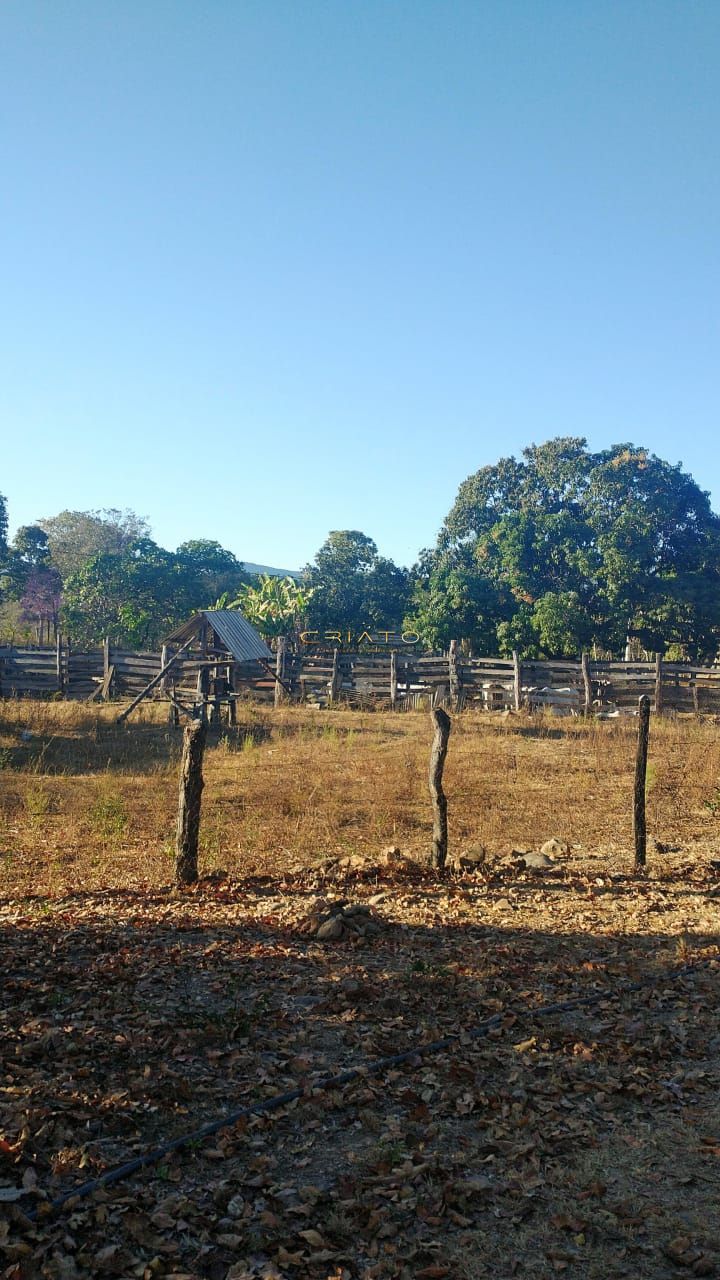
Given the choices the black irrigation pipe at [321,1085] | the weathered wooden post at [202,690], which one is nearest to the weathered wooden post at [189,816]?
the black irrigation pipe at [321,1085]

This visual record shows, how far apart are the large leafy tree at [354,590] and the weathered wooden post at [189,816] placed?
30281mm

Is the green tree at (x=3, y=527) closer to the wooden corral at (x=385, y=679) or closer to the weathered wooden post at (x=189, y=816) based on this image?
the wooden corral at (x=385, y=679)

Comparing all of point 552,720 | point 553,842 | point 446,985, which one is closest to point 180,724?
point 552,720

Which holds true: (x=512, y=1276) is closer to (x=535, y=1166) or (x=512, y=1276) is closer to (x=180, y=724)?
(x=535, y=1166)

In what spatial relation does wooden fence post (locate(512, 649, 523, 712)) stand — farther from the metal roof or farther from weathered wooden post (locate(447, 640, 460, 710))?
the metal roof

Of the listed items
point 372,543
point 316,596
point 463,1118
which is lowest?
point 463,1118

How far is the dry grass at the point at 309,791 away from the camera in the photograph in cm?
1126

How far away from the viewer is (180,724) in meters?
23.5

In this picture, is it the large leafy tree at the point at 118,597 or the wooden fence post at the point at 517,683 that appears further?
the large leafy tree at the point at 118,597

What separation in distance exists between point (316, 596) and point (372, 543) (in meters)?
8.86

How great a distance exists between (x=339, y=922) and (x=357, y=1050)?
2.13 meters

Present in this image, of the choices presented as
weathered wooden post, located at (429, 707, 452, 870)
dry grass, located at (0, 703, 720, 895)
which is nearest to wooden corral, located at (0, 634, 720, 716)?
dry grass, located at (0, 703, 720, 895)

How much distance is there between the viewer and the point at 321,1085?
210 inches

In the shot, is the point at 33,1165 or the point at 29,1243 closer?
the point at 29,1243
